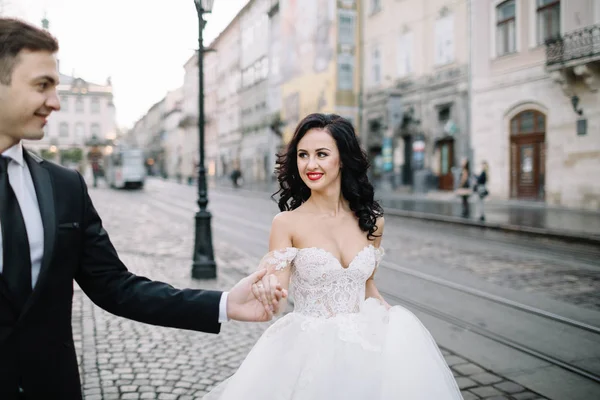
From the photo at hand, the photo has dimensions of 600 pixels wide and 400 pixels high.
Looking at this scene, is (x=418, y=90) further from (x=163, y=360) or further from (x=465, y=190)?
(x=163, y=360)

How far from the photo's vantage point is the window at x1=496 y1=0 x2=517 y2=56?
20.5 m

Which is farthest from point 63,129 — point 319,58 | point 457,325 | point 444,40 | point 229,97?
point 229,97

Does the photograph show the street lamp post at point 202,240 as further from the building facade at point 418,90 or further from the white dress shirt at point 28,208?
the building facade at point 418,90

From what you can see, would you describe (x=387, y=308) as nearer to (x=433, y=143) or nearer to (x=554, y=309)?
(x=554, y=309)

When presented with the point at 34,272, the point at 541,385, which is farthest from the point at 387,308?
the point at 541,385

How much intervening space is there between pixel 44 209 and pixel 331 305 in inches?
53.7

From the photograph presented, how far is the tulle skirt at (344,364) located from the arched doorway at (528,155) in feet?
62.8

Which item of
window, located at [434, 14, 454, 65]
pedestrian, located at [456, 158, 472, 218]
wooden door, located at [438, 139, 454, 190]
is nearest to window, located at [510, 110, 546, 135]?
wooden door, located at [438, 139, 454, 190]

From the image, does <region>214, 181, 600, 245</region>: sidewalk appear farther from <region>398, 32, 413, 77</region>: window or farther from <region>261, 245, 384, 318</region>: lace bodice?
<region>398, 32, 413, 77</region>: window

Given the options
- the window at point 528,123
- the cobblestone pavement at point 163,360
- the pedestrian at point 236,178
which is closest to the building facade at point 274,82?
the pedestrian at point 236,178

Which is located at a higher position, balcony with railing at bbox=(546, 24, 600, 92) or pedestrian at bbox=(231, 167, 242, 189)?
balcony with railing at bbox=(546, 24, 600, 92)

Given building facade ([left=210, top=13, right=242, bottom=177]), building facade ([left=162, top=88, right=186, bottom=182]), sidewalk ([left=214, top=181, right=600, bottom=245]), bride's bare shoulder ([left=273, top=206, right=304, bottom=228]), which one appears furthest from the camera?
building facade ([left=162, top=88, right=186, bottom=182])

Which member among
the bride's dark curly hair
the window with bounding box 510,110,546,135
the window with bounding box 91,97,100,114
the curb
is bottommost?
the curb

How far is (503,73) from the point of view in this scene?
2097 cm
